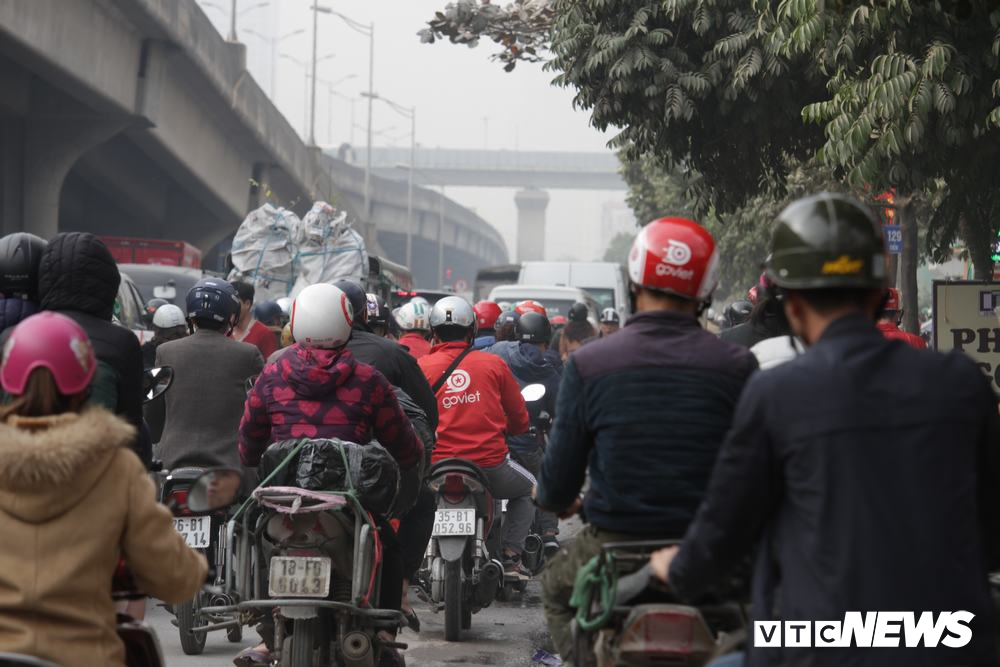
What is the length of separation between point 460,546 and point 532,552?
139cm

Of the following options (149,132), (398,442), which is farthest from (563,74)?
(149,132)

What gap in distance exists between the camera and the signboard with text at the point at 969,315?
12203 mm

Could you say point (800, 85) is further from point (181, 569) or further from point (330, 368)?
point (181, 569)

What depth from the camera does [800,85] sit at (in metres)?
15.4

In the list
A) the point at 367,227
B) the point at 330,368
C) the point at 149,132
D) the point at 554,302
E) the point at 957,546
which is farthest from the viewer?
the point at 367,227

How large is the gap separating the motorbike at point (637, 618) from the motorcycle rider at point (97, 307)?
7.03ft

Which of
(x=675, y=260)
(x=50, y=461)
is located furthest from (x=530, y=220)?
(x=50, y=461)

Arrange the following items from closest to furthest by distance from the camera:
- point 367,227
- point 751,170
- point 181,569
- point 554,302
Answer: point 181,569, point 751,170, point 554,302, point 367,227

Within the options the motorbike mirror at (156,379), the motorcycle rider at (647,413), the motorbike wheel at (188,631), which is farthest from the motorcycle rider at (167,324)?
the motorcycle rider at (647,413)

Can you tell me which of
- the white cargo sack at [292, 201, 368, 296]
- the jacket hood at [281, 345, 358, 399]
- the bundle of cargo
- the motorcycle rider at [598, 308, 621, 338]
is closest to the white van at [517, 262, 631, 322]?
the white cargo sack at [292, 201, 368, 296]

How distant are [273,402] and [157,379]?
3.07 feet

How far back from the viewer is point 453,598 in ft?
28.2

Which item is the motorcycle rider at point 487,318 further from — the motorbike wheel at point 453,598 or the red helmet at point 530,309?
the motorbike wheel at point 453,598

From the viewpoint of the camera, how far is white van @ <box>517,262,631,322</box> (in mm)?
28969
